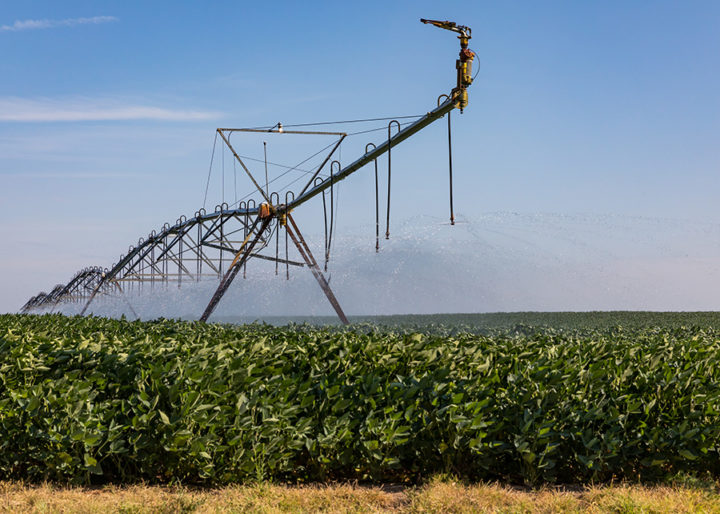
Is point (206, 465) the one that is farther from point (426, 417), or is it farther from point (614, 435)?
point (614, 435)

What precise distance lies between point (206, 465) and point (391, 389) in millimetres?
1700

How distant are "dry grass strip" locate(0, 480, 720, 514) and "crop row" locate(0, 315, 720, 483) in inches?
8.0

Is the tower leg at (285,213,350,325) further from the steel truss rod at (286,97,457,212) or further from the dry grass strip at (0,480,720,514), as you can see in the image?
the dry grass strip at (0,480,720,514)

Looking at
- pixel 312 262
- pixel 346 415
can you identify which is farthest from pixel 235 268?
pixel 346 415

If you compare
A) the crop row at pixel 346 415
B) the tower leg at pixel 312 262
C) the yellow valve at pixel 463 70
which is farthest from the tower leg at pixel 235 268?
the crop row at pixel 346 415

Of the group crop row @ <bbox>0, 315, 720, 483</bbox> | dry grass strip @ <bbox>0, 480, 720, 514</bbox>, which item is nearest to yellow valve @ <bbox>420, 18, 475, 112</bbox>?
crop row @ <bbox>0, 315, 720, 483</bbox>

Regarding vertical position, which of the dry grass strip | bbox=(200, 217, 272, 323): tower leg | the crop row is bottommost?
the dry grass strip

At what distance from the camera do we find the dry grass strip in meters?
5.18

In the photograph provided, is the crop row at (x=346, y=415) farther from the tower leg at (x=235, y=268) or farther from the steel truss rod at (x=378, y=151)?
the tower leg at (x=235, y=268)

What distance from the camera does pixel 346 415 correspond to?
18.7ft

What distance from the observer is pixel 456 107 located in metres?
12.0

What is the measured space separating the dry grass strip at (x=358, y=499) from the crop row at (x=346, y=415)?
0.20 meters

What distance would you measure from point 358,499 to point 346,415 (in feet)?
2.28

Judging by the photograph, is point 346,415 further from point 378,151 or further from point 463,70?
point 378,151
